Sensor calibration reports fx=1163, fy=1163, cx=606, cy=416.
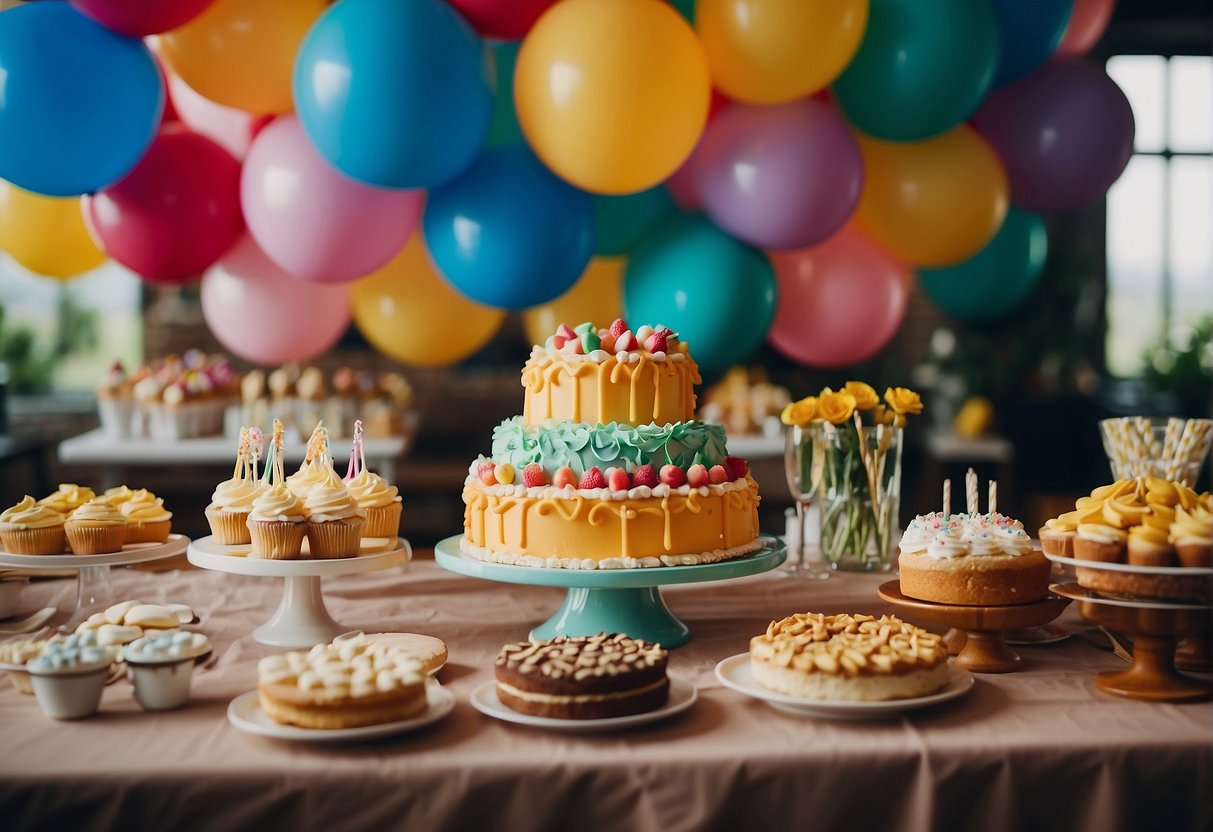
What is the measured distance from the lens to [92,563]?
2.24m

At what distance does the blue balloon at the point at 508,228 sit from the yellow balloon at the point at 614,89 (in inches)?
5.4

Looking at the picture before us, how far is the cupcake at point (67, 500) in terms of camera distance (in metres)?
2.35

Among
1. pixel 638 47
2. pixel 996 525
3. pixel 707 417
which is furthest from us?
pixel 707 417

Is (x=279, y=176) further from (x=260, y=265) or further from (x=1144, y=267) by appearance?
(x=1144, y=267)

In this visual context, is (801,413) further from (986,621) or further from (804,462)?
(986,621)

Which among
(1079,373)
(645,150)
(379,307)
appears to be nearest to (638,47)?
(645,150)

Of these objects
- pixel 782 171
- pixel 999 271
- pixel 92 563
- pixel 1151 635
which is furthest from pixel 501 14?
pixel 1151 635

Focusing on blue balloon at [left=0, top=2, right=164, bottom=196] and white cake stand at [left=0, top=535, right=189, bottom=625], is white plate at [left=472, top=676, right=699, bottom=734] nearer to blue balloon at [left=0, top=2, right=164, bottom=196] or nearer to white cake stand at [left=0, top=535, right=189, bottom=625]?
white cake stand at [left=0, top=535, right=189, bottom=625]

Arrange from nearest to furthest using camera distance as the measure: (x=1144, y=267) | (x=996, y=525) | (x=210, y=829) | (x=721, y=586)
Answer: (x=210, y=829), (x=996, y=525), (x=721, y=586), (x=1144, y=267)

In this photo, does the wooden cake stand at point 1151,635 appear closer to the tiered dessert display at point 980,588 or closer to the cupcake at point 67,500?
the tiered dessert display at point 980,588

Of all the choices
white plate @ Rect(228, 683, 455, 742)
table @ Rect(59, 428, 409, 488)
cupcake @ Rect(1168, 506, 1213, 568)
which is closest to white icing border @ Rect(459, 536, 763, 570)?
white plate @ Rect(228, 683, 455, 742)

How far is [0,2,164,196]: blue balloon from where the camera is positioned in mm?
2521

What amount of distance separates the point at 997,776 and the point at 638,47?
5.34ft

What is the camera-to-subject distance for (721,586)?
2.76 m
